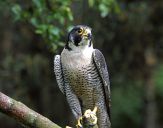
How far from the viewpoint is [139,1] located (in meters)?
10.4

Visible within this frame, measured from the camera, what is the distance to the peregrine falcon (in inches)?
216

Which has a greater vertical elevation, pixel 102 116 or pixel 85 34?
pixel 85 34

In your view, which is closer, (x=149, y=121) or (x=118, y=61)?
(x=118, y=61)

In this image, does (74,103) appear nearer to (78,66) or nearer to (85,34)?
(78,66)

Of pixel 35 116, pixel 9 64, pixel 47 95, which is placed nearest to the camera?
pixel 35 116

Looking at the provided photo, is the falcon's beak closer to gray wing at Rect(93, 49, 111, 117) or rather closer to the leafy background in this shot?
gray wing at Rect(93, 49, 111, 117)

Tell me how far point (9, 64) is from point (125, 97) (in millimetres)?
4022

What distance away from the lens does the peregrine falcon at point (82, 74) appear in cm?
549

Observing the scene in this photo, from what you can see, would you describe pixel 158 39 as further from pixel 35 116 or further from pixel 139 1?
pixel 35 116

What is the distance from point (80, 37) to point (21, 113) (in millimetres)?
1855

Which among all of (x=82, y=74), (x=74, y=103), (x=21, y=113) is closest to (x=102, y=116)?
(x=74, y=103)

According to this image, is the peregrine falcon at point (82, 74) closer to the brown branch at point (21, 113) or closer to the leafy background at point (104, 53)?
the brown branch at point (21, 113)

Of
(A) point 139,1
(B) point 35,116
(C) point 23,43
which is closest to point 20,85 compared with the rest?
(C) point 23,43

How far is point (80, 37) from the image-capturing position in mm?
5422
